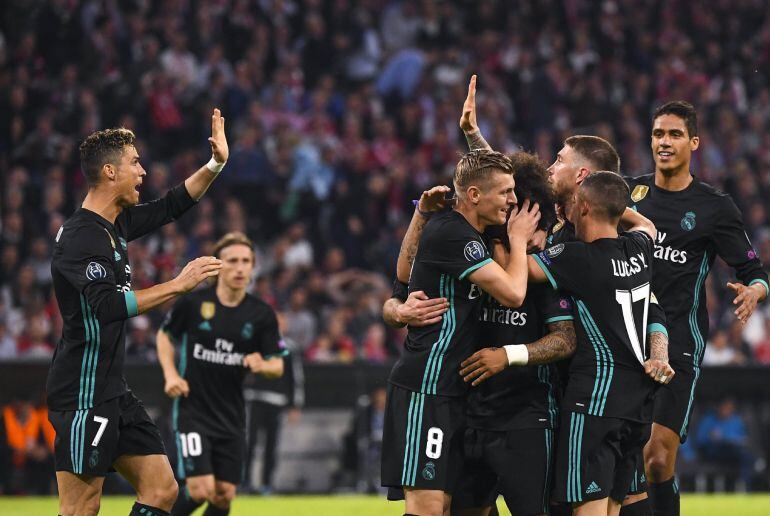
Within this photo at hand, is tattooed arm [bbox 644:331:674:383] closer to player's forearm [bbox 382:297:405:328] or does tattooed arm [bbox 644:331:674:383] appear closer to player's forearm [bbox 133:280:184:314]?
player's forearm [bbox 382:297:405:328]

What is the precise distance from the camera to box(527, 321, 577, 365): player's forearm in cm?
555

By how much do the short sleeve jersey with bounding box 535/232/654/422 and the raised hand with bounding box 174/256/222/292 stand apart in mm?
1621

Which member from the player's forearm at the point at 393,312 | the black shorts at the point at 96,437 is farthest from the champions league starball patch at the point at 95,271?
the player's forearm at the point at 393,312

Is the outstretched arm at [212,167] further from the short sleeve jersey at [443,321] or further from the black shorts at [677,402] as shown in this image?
the black shorts at [677,402]

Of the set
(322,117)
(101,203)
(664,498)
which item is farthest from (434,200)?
(322,117)

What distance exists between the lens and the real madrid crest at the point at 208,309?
8648 millimetres

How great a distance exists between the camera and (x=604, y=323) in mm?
5660

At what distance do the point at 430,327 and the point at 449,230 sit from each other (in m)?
0.48

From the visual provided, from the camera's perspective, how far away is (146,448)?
627cm

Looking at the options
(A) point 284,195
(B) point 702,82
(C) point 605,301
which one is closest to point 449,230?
(C) point 605,301

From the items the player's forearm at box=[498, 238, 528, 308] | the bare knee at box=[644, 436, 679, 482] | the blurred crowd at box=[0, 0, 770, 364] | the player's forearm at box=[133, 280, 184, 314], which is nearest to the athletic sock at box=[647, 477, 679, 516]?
the bare knee at box=[644, 436, 679, 482]

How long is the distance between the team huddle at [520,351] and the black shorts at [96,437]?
1.46 m

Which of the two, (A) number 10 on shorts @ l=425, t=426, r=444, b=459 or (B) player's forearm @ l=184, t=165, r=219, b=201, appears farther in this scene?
(B) player's forearm @ l=184, t=165, r=219, b=201

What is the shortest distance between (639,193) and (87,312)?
336 centimetres
